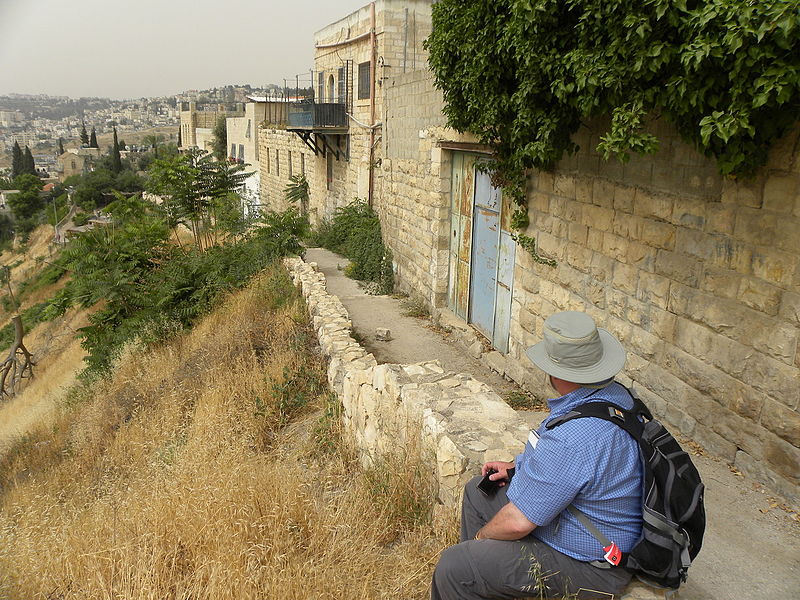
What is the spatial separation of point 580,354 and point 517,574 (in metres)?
0.88

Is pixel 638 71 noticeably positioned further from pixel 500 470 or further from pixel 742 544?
pixel 742 544

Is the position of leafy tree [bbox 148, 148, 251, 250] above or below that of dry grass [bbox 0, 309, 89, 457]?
above

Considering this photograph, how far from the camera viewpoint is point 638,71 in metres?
3.51

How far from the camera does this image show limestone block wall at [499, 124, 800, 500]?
134 inches

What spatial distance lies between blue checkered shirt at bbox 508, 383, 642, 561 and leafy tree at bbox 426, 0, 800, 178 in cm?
183

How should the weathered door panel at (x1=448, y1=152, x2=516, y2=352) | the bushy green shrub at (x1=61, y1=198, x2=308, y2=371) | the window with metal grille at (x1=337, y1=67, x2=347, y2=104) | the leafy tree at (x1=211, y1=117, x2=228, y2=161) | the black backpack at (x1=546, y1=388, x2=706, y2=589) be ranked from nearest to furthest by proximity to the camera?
the black backpack at (x1=546, y1=388, x2=706, y2=589), the weathered door panel at (x1=448, y1=152, x2=516, y2=352), the bushy green shrub at (x1=61, y1=198, x2=308, y2=371), the window with metal grille at (x1=337, y1=67, x2=347, y2=104), the leafy tree at (x1=211, y1=117, x2=228, y2=161)

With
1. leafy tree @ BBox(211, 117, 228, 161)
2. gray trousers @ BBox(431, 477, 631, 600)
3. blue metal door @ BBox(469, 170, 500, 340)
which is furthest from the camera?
leafy tree @ BBox(211, 117, 228, 161)

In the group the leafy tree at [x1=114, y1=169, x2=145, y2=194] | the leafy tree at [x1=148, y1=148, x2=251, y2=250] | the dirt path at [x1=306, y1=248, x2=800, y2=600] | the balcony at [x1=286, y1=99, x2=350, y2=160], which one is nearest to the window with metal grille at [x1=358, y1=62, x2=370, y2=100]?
the balcony at [x1=286, y1=99, x2=350, y2=160]

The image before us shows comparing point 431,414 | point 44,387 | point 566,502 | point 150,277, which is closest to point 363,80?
point 150,277

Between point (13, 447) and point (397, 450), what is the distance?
7.14 m

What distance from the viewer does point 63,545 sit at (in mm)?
3529

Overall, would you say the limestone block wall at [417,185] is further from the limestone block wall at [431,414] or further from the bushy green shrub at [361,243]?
the limestone block wall at [431,414]

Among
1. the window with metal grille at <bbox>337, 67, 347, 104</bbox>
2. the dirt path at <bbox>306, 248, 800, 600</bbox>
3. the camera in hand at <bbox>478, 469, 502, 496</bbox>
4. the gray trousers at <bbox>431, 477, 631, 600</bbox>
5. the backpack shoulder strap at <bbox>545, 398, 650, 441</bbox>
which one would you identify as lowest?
the dirt path at <bbox>306, 248, 800, 600</bbox>

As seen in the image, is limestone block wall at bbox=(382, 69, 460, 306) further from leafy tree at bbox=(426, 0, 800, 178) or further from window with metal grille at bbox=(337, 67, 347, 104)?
window with metal grille at bbox=(337, 67, 347, 104)
